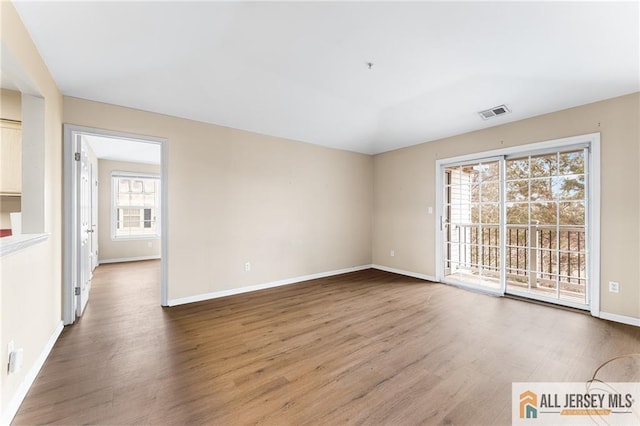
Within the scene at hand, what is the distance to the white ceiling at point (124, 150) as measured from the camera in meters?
4.86

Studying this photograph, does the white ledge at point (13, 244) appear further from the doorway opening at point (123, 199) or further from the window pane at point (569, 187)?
the window pane at point (569, 187)

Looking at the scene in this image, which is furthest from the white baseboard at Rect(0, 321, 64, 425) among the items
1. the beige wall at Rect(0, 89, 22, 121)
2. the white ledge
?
the beige wall at Rect(0, 89, 22, 121)

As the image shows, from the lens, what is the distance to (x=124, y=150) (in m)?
5.56

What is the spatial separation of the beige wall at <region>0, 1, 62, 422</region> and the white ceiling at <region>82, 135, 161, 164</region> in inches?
87.4

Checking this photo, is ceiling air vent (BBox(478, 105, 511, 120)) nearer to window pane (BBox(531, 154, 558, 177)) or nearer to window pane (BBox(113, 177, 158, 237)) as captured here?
window pane (BBox(531, 154, 558, 177))

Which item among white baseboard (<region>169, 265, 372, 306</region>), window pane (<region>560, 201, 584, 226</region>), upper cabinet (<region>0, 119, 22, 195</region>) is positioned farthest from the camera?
white baseboard (<region>169, 265, 372, 306</region>)

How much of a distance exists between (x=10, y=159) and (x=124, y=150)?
123 inches

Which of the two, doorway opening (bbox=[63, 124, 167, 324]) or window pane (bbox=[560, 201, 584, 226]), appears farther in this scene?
doorway opening (bbox=[63, 124, 167, 324])

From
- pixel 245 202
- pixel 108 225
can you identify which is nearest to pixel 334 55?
pixel 245 202

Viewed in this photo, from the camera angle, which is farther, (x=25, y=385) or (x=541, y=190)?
(x=541, y=190)

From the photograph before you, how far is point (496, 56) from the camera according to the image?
2680 mm

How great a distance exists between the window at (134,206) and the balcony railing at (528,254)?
714cm

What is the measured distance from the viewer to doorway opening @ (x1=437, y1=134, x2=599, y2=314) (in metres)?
3.29

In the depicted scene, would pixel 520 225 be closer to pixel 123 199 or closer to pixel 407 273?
pixel 407 273
